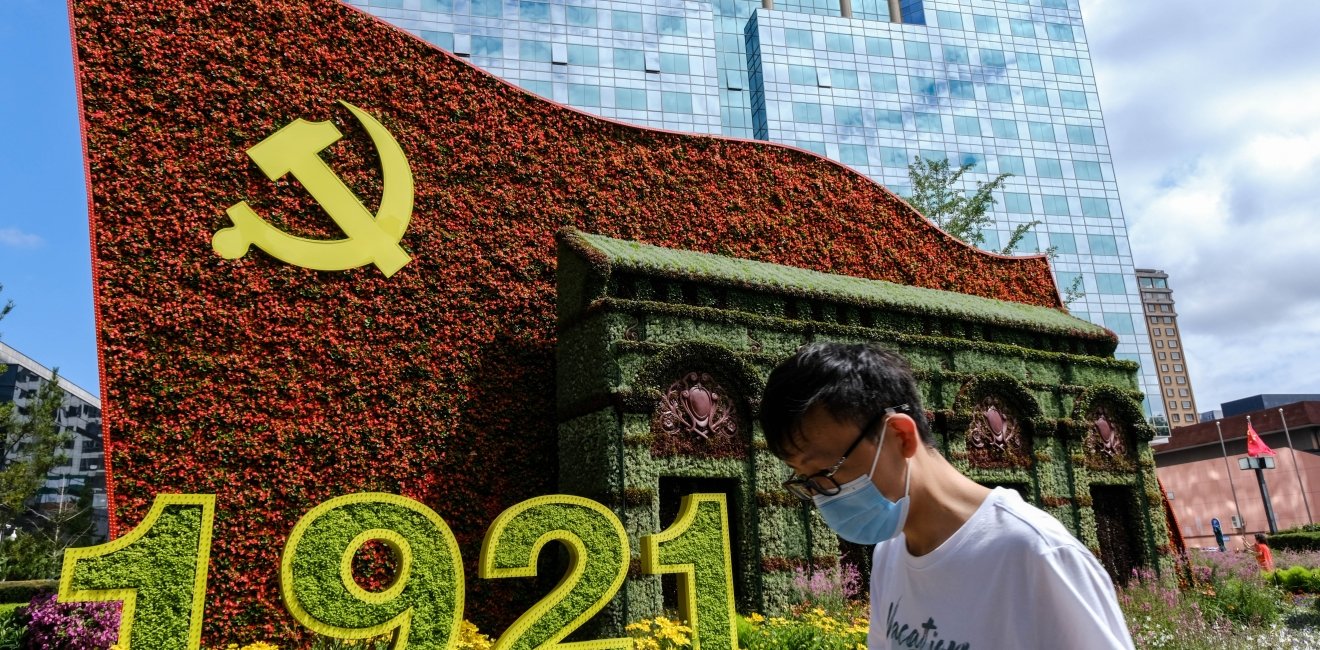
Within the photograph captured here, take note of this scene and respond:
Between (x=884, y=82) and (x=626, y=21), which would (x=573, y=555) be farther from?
(x=884, y=82)

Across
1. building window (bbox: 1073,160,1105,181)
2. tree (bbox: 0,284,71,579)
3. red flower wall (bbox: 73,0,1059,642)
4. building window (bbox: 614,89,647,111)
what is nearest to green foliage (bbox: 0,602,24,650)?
red flower wall (bbox: 73,0,1059,642)

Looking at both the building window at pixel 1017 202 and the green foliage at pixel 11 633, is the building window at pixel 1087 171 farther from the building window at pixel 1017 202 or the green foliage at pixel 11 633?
the green foliage at pixel 11 633

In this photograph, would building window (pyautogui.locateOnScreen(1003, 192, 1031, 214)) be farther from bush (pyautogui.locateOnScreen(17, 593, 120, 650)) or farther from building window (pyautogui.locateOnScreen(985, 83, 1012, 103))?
bush (pyautogui.locateOnScreen(17, 593, 120, 650))

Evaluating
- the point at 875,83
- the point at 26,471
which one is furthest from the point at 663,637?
the point at 875,83

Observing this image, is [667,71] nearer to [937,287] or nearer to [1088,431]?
[937,287]

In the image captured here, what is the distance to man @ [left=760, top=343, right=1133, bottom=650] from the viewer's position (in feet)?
6.10

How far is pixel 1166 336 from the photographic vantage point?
511 ft

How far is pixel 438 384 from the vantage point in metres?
10.9

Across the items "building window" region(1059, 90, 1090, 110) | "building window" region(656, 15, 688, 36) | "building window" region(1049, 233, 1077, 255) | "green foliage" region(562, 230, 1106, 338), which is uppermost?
"building window" region(656, 15, 688, 36)

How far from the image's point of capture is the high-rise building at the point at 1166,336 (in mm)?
153887

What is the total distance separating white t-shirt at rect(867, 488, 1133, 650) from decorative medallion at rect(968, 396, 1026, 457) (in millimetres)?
12111

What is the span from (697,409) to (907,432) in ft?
27.4

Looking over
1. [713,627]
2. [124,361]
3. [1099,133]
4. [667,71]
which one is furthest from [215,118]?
[1099,133]

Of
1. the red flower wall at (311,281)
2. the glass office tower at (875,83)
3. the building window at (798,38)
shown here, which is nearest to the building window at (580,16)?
the glass office tower at (875,83)
